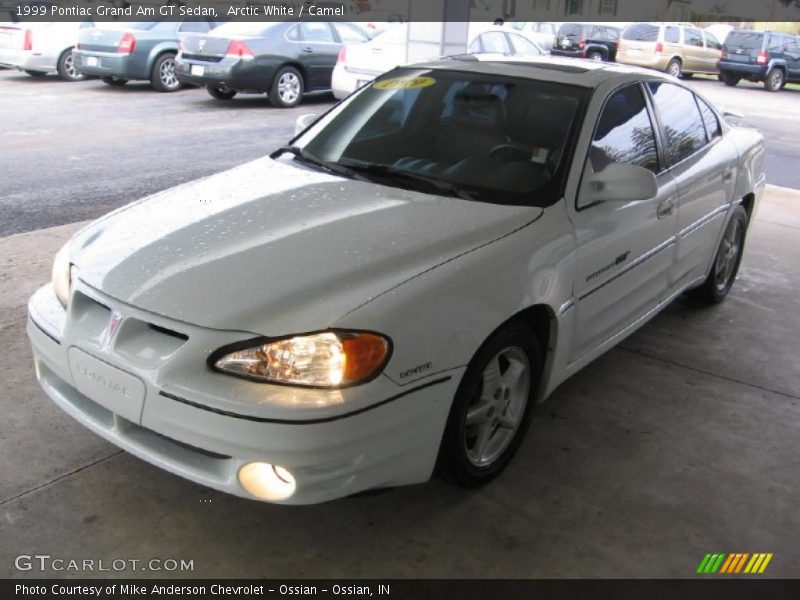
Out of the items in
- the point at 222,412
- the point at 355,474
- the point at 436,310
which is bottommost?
the point at 355,474

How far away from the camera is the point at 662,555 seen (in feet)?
9.21

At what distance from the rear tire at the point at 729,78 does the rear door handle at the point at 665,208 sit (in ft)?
68.1

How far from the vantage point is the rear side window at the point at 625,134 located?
11.6 ft

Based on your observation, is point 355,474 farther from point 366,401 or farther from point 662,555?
point 662,555

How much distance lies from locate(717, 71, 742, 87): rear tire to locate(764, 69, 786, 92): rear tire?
32.5 inches

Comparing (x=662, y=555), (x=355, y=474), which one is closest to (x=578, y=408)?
(x=662, y=555)

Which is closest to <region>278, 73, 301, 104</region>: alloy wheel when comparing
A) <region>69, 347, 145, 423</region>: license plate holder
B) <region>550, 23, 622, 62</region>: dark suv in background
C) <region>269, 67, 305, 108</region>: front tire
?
<region>269, 67, 305, 108</region>: front tire

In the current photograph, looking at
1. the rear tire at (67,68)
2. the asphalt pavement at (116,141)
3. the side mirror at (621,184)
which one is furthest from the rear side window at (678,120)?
the rear tire at (67,68)

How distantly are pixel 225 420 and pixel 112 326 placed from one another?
53 cm

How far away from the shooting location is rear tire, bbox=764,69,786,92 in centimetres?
2189

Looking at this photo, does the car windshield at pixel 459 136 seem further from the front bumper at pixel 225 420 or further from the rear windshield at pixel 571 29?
the rear windshield at pixel 571 29

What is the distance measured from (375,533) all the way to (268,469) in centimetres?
59

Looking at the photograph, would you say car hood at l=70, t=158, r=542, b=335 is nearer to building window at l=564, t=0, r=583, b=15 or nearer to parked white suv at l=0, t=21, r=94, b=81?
parked white suv at l=0, t=21, r=94, b=81

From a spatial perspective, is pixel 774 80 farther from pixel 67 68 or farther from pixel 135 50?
pixel 67 68
